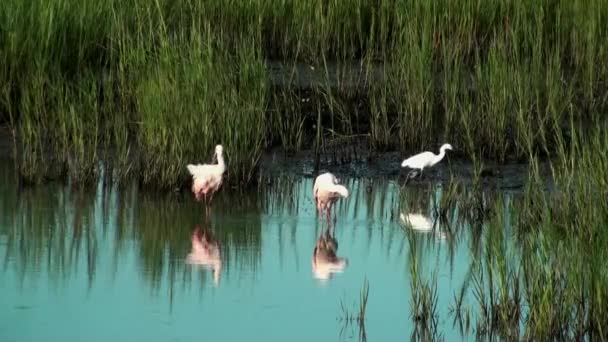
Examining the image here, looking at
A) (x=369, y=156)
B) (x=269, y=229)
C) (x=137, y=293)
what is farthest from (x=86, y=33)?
(x=137, y=293)

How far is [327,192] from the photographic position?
10.4m

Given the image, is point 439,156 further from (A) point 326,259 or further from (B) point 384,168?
(A) point 326,259

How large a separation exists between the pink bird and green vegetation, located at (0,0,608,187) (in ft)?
2.85

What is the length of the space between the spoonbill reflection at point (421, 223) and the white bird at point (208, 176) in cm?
111

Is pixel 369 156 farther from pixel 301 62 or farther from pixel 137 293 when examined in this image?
pixel 137 293

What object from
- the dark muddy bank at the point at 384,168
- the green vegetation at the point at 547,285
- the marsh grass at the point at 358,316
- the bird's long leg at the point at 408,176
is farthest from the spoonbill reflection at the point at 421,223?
the marsh grass at the point at 358,316

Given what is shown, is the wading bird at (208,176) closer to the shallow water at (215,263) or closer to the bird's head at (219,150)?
the bird's head at (219,150)

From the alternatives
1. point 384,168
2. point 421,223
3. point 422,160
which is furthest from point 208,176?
point 384,168

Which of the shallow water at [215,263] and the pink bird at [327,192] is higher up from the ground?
the pink bird at [327,192]

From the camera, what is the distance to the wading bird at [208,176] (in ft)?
34.7

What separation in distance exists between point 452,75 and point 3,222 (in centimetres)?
415

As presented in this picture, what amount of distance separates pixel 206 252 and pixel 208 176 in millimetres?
1087

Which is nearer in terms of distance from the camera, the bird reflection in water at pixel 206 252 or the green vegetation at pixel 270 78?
the bird reflection in water at pixel 206 252

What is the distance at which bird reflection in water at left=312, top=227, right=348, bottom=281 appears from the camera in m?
9.16
